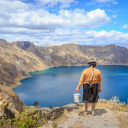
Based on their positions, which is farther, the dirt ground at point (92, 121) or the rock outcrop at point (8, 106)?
the rock outcrop at point (8, 106)

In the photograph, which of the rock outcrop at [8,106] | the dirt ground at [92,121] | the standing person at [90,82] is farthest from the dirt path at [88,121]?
the rock outcrop at [8,106]

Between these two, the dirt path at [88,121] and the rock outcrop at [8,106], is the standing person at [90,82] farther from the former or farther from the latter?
the rock outcrop at [8,106]

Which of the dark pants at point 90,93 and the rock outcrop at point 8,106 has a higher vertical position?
the dark pants at point 90,93

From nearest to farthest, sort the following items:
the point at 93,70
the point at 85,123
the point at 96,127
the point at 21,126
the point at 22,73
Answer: the point at 21,126, the point at 96,127, the point at 85,123, the point at 93,70, the point at 22,73

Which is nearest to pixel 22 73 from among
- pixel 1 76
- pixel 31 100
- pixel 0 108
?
pixel 1 76

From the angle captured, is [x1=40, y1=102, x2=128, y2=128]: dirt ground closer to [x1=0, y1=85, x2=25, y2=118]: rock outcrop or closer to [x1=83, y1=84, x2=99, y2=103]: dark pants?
[x1=83, y1=84, x2=99, y2=103]: dark pants

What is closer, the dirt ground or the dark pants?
the dirt ground

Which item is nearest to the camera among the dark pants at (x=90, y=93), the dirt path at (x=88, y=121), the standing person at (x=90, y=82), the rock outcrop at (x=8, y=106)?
the dirt path at (x=88, y=121)

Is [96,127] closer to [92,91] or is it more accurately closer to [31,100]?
[92,91]

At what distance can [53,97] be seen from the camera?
6200 cm

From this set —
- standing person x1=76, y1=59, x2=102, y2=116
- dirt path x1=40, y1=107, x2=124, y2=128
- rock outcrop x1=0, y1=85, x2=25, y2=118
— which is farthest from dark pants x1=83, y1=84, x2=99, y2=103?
rock outcrop x1=0, y1=85, x2=25, y2=118

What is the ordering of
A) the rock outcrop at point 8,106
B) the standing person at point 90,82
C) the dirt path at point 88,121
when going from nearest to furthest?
the dirt path at point 88,121 → the standing person at point 90,82 → the rock outcrop at point 8,106

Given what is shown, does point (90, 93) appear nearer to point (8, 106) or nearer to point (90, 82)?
point (90, 82)

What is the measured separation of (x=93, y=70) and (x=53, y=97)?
5658cm
